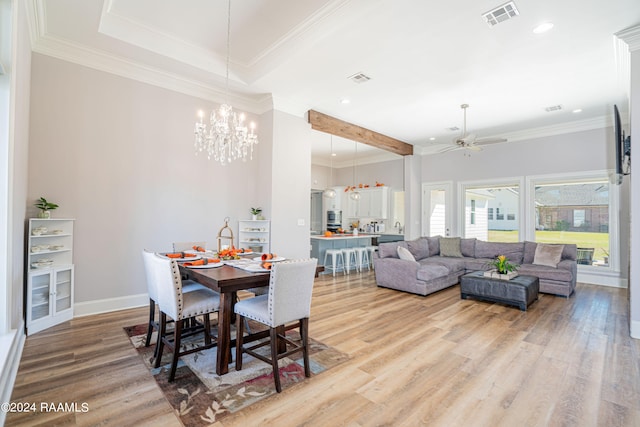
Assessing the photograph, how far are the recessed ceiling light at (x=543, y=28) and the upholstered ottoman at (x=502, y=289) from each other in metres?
3.18

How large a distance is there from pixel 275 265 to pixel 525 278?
14.2 ft

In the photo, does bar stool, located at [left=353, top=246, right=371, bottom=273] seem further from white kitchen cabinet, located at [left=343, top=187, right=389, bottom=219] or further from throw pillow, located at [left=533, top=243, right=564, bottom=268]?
throw pillow, located at [left=533, top=243, right=564, bottom=268]

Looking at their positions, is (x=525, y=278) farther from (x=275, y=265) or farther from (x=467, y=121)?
(x=275, y=265)

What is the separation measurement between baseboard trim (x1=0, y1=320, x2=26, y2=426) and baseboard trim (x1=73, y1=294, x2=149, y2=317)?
1.04 meters

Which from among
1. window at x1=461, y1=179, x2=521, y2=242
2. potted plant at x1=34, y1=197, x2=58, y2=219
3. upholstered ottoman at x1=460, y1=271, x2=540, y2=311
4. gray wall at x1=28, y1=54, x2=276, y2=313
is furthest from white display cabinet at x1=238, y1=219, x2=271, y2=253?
window at x1=461, y1=179, x2=521, y2=242

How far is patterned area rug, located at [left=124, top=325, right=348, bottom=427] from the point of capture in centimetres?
203

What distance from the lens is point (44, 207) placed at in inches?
132

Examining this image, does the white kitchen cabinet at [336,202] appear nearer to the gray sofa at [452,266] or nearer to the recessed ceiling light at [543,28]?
the gray sofa at [452,266]

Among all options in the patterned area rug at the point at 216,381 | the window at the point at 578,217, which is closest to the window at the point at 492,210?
the window at the point at 578,217

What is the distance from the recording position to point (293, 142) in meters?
5.36

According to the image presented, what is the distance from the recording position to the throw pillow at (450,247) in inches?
263

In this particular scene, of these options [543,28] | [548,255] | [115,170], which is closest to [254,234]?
[115,170]

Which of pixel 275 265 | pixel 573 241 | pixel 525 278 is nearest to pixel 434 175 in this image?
pixel 573 241

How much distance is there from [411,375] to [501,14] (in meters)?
3.53
